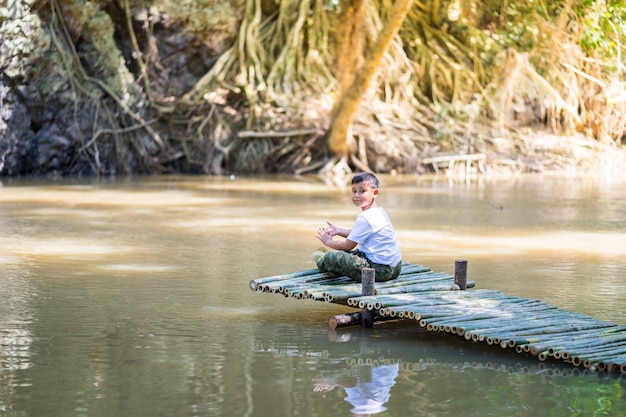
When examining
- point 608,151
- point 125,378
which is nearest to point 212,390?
point 125,378

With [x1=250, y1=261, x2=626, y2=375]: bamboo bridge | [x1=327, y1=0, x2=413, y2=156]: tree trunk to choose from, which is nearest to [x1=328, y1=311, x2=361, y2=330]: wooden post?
[x1=250, y1=261, x2=626, y2=375]: bamboo bridge

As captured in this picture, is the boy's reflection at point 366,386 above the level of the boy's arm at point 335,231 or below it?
below

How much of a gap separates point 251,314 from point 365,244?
892mm

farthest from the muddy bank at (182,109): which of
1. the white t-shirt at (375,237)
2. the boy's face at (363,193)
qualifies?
the white t-shirt at (375,237)

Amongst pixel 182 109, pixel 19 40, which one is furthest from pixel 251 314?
pixel 182 109

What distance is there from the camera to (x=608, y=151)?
26.3 metres

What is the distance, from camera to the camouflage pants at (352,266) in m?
7.38

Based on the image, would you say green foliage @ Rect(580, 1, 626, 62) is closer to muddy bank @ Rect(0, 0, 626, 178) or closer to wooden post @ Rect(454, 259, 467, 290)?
muddy bank @ Rect(0, 0, 626, 178)

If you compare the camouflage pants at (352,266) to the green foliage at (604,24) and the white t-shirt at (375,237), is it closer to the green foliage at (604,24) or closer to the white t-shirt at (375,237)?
the white t-shirt at (375,237)

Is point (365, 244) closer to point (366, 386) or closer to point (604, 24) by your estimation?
point (366, 386)

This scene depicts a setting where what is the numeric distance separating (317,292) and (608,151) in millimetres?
20592

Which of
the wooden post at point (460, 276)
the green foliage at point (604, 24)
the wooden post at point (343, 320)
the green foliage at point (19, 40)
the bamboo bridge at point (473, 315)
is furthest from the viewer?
the green foliage at point (19, 40)

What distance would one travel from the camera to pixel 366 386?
563cm

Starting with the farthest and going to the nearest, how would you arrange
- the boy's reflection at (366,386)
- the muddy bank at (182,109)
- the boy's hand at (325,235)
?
1. the muddy bank at (182,109)
2. the boy's hand at (325,235)
3. the boy's reflection at (366,386)
